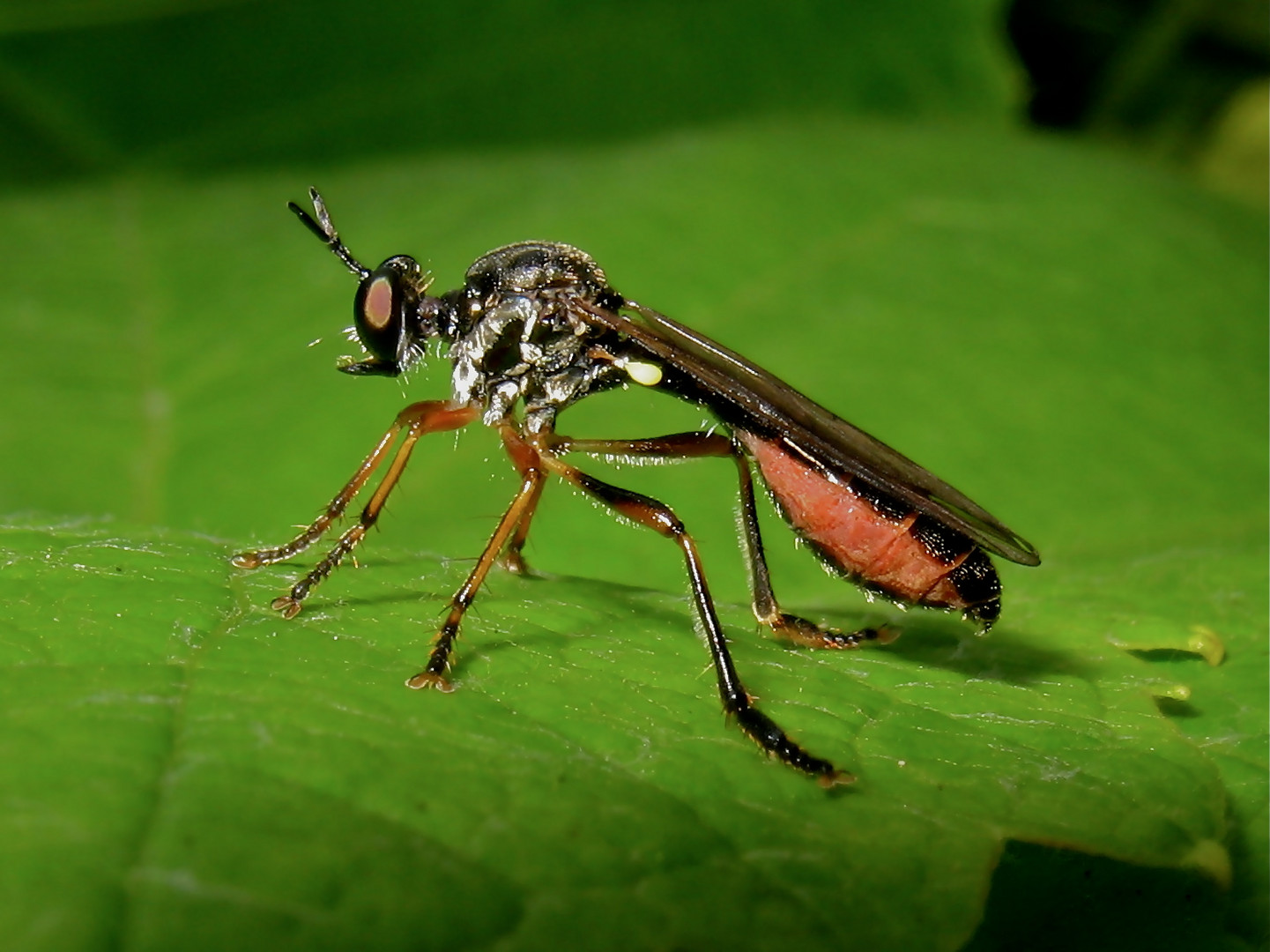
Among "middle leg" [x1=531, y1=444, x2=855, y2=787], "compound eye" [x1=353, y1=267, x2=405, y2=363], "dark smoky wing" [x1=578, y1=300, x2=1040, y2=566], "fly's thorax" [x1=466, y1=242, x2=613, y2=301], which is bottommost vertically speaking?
"middle leg" [x1=531, y1=444, x2=855, y2=787]

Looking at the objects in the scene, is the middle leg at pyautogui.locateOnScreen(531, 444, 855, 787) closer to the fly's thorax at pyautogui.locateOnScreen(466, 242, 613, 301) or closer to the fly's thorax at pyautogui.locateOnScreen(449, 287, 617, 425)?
the fly's thorax at pyautogui.locateOnScreen(449, 287, 617, 425)

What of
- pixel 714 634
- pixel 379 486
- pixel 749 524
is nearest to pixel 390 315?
pixel 379 486

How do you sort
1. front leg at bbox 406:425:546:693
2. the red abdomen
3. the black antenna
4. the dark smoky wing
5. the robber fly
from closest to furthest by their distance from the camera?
front leg at bbox 406:425:546:693 → the dark smoky wing → the robber fly → the red abdomen → the black antenna

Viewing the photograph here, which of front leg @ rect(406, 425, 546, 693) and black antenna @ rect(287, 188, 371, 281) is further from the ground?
black antenna @ rect(287, 188, 371, 281)

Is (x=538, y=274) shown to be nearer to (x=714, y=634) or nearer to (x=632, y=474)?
(x=714, y=634)

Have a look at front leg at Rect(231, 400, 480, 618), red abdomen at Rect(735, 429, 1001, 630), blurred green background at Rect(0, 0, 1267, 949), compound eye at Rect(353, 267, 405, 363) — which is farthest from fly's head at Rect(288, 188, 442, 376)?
red abdomen at Rect(735, 429, 1001, 630)

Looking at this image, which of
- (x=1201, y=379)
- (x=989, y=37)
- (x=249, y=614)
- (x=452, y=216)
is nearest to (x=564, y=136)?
(x=452, y=216)
